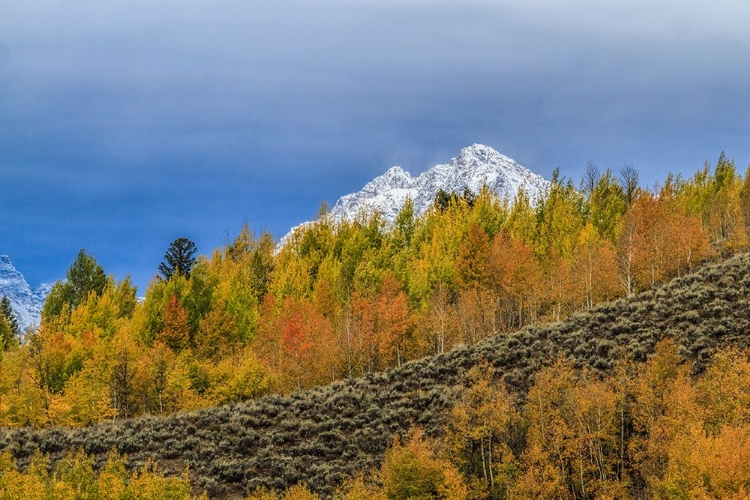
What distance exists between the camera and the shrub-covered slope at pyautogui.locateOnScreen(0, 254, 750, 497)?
35875 millimetres

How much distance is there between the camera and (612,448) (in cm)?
3269

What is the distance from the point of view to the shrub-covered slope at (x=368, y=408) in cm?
3588

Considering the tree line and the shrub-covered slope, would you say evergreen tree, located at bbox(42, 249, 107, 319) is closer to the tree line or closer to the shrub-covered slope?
the tree line

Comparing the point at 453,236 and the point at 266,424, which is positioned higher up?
the point at 453,236

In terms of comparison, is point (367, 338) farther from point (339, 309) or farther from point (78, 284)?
point (78, 284)

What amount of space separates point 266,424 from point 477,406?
1488 centimetres

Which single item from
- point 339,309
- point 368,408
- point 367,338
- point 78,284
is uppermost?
point 78,284

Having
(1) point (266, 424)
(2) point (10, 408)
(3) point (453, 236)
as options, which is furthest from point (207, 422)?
(3) point (453, 236)

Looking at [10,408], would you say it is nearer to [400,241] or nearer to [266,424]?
[266,424]

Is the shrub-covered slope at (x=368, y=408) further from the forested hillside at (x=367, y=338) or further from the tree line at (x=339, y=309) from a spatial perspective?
the tree line at (x=339, y=309)

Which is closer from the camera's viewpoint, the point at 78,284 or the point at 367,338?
the point at 367,338

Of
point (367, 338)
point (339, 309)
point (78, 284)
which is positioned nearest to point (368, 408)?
point (367, 338)

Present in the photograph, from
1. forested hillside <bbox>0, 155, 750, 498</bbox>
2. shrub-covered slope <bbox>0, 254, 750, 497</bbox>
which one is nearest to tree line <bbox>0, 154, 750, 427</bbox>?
forested hillside <bbox>0, 155, 750, 498</bbox>

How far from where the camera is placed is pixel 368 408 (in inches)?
1667
